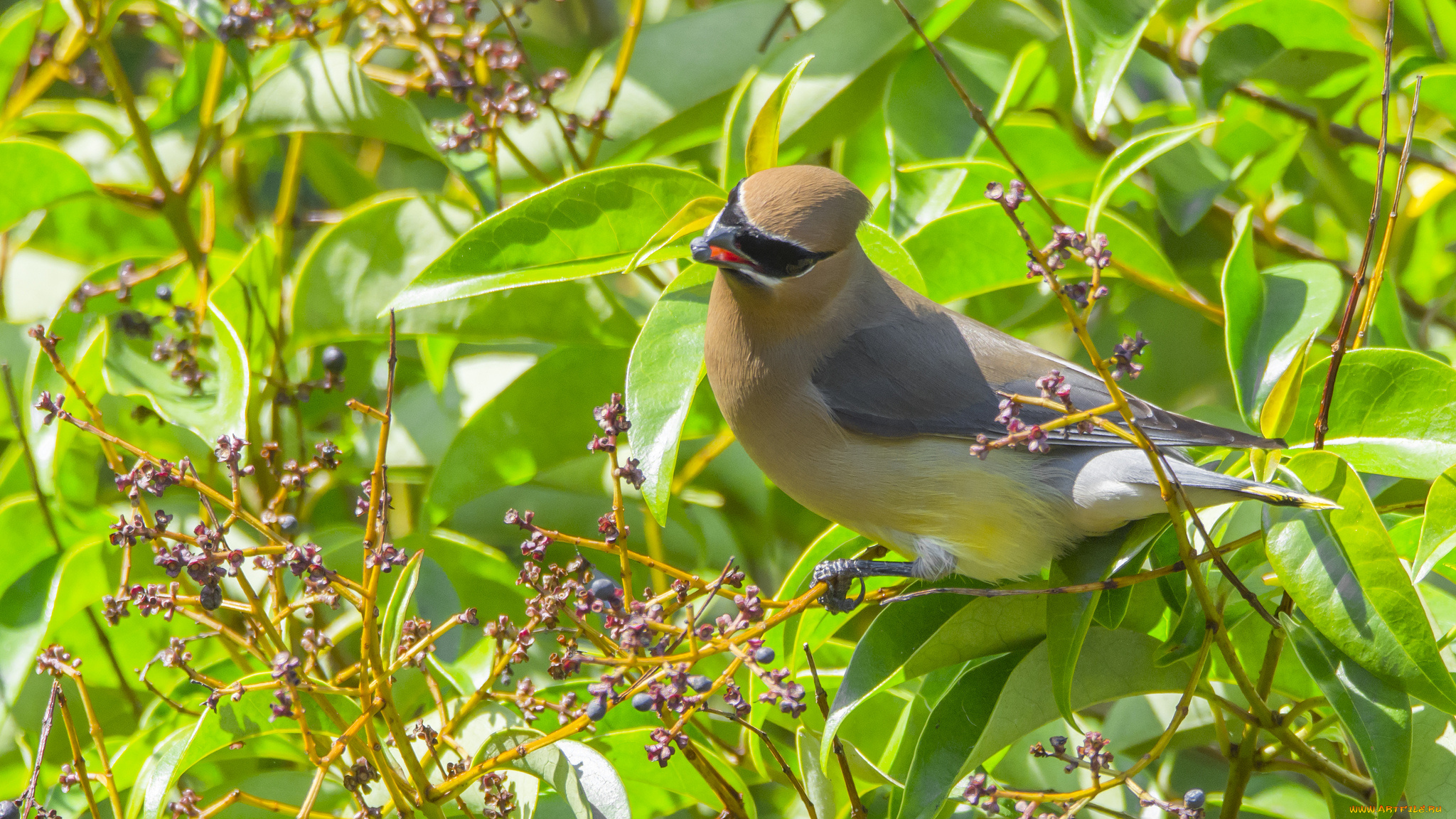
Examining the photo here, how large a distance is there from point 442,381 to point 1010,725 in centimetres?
148

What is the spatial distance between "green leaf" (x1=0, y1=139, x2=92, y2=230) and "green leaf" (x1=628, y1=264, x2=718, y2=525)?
4.26 feet

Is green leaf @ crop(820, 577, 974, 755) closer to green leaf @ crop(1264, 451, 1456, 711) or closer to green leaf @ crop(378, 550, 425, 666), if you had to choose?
green leaf @ crop(1264, 451, 1456, 711)

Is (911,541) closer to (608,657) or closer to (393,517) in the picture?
(608,657)

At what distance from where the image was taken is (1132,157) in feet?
7.30

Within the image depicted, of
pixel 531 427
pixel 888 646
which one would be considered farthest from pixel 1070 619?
pixel 531 427

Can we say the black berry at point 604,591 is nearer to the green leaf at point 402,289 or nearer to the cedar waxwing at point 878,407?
the cedar waxwing at point 878,407

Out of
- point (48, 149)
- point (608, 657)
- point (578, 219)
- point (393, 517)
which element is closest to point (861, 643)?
point (608, 657)

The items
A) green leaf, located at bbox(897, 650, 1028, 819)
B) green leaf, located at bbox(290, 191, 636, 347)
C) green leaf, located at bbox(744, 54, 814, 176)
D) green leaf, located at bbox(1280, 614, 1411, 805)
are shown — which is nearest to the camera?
green leaf, located at bbox(1280, 614, 1411, 805)

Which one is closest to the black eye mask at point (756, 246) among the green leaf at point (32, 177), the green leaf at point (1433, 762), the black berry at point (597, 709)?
the black berry at point (597, 709)

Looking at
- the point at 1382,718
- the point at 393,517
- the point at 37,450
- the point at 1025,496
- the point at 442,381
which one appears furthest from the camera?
the point at 393,517

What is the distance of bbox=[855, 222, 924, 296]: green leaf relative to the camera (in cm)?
206

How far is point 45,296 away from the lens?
10.8 ft

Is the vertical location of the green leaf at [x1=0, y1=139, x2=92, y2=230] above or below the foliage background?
above

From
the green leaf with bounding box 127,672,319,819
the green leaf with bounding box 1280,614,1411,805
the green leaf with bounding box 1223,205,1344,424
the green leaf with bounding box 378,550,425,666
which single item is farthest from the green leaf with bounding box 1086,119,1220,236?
the green leaf with bounding box 127,672,319,819
